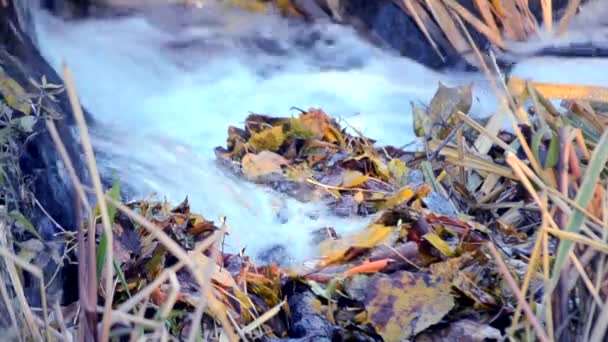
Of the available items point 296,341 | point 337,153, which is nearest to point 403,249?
point 296,341

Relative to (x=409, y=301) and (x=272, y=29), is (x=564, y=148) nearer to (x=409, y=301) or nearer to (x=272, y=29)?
(x=409, y=301)

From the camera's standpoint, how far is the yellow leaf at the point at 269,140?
211cm

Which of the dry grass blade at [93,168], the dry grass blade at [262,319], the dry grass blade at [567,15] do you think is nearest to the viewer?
the dry grass blade at [93,168]

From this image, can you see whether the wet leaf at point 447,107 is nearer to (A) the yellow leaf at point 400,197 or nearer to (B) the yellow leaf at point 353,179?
(B) the yellow leaf at point 353,179

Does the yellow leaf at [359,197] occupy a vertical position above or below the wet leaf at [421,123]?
above

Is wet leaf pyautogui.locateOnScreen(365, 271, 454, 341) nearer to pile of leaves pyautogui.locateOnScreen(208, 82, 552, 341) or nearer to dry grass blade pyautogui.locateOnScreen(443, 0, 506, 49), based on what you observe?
pile of leaves pyautogui.locateOnScreen(208, 82, 552, 341)

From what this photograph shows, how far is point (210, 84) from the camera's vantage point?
2.79 meters

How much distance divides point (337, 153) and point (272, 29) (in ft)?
3.81

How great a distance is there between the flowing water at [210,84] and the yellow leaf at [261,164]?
1.7 inches

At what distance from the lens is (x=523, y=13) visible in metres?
2.75

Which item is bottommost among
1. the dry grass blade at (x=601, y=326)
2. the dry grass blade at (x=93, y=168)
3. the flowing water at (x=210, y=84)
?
the flowing water at (x=210, y=84)

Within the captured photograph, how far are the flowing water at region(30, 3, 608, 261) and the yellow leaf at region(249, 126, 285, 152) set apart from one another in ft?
0.42

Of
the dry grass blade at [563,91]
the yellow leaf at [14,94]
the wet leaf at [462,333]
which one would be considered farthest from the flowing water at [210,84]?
the wet leaf at [462,333]

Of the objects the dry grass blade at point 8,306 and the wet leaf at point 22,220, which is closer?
the dry grass blade at point 8,306
